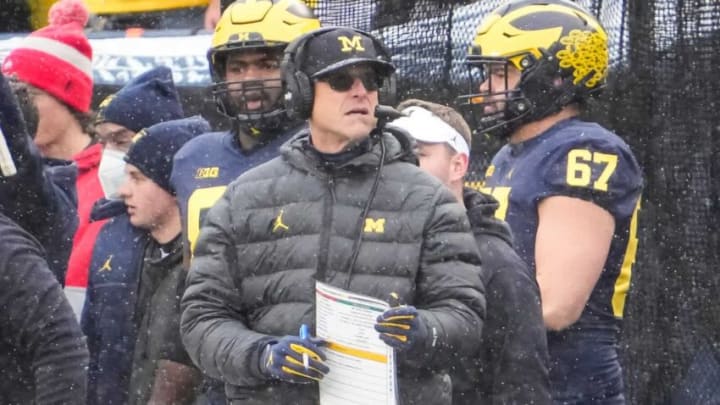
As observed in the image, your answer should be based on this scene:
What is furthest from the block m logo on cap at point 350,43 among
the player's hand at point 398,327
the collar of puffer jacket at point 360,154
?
the player's hand at point 398,327

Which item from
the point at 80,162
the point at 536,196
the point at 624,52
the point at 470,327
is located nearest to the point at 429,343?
the point at 470,327

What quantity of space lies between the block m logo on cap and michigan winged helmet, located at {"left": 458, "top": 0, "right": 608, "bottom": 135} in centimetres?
116

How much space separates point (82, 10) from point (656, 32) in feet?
8.46

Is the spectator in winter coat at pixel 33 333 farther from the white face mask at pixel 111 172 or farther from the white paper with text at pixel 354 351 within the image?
the white face mask at pixel 111 172

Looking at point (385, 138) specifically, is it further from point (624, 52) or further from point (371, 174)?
point (624, 52)

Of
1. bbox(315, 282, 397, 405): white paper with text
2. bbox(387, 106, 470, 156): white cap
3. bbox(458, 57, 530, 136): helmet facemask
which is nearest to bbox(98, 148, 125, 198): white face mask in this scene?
bbox(458, 57, 530, 136): helmet facemask

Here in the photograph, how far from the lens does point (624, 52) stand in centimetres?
654

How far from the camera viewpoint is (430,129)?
17.1 feet

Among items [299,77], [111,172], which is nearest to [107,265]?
[111,172]

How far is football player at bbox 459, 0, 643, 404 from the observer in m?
5.18

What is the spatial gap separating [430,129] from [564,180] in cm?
43

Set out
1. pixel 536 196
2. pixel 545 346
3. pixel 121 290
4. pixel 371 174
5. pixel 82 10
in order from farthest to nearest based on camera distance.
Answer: pixel 82 10, pixel 121 290, pixel 536 196, pixel 545 346, pixel 371 174

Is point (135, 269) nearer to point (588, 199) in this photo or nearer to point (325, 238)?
point (588, 199)

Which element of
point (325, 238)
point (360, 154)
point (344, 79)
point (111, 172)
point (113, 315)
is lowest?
point (113, 315)
